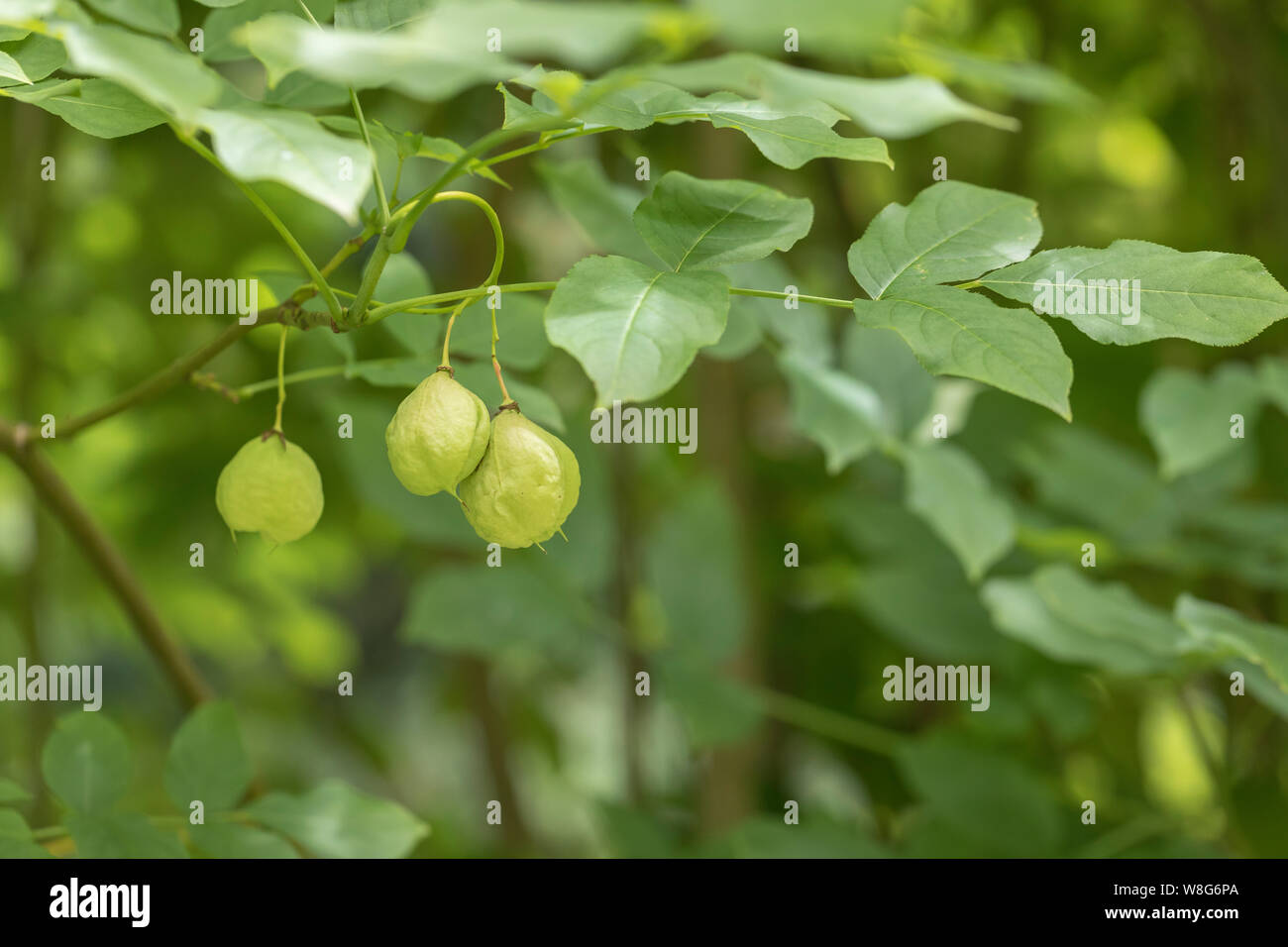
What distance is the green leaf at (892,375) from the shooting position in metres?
0.83

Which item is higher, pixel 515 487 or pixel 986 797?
pixel 515 487

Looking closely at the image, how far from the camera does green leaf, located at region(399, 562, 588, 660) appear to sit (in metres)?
0.87

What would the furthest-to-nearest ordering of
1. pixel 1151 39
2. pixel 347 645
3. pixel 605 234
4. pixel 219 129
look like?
pixel 347 645 → pixel 1151 39 → pixel 605 234 → pixel 219 129

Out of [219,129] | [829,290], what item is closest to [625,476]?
[829,290]

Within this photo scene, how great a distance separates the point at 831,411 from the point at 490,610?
342 mm

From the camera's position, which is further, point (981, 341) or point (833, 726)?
point (833, 726)

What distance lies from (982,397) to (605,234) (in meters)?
0.54

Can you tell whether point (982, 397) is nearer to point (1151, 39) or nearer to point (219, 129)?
point (1151, 39)

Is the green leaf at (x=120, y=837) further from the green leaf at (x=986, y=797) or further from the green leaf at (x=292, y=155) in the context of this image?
the green leaf at (x=986, y=797)

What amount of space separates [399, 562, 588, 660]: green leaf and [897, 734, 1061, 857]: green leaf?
1.01 ft

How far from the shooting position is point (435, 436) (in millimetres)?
412

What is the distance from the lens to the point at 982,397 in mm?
1062

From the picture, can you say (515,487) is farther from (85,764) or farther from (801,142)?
(85,764)

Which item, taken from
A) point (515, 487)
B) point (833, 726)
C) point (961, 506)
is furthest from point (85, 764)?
point (833, 726)
